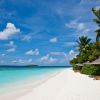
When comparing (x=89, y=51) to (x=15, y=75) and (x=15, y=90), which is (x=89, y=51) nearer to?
(x=15, y=75)

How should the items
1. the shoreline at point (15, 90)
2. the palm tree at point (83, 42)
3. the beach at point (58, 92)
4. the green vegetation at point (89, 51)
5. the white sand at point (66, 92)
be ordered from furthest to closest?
1. the palm tree at point (83, 42)
2. the green vegetation at point (89, 51)
3. the shoreline at point (15, 90)
4. the beach at point (58, 92)
5. the white sand at point (66, 92)

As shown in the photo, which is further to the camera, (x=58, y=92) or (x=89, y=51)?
(x=89, y=51)

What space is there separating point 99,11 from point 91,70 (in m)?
7.13

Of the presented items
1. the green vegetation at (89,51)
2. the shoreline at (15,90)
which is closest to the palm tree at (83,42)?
the green vegetation at (89,51)

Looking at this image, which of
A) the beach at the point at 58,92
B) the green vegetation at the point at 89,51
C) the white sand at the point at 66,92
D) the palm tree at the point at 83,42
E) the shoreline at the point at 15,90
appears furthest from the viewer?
the palm tree at the point at 83,42

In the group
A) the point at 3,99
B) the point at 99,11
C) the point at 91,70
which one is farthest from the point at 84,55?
the point at 3,99

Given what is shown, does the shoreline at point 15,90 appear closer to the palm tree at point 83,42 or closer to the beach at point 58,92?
the beach at point 58,92

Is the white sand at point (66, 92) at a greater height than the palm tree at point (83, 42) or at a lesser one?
lesser

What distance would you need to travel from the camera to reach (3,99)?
1055cm

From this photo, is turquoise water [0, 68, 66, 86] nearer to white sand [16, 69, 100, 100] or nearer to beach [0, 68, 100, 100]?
beach [0, 68, 100, 100]

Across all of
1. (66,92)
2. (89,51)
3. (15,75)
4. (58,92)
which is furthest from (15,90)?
(89,51)

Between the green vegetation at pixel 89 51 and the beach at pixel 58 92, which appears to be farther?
the green vegetation at pixel 89 51

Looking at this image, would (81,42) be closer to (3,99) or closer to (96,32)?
(96,32)

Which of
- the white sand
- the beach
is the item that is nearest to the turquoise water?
the beach
